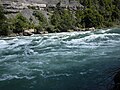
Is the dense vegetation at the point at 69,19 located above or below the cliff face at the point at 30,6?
below

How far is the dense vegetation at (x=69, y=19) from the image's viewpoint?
148ft

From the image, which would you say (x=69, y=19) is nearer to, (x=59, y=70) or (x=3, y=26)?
(x=3, y=26)

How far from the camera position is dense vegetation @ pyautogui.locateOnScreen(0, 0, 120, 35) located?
45.0 meters

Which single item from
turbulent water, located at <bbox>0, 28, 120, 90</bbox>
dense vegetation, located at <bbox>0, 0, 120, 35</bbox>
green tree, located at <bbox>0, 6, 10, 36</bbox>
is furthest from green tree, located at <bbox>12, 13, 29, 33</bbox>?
turbulent water, located at <bbox>0, 28, 120, 90</bbox>

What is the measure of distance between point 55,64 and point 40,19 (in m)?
33.8

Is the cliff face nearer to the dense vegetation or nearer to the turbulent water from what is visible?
the dense vegetation

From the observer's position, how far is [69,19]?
187 feet

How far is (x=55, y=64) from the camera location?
19.0m

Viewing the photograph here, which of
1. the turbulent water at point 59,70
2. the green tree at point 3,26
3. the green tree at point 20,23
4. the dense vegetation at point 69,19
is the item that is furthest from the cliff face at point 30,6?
the turbulent water at point 59,70

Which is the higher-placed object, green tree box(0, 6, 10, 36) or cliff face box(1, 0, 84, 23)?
cliff face box(1, 0, 84, 23)

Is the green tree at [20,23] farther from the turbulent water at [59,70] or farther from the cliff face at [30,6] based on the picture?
the turbulent water at [59,70]

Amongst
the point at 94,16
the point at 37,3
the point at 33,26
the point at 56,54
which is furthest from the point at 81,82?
the point at 94,16

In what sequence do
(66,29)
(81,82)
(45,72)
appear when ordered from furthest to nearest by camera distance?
(66,29) < (45,72) < (81,82)

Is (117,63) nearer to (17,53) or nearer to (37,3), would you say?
(17,53)
